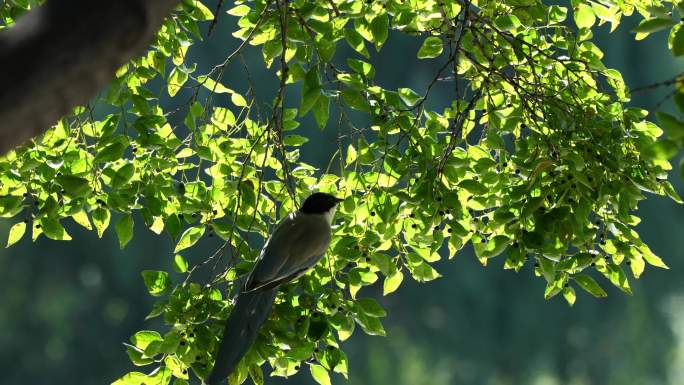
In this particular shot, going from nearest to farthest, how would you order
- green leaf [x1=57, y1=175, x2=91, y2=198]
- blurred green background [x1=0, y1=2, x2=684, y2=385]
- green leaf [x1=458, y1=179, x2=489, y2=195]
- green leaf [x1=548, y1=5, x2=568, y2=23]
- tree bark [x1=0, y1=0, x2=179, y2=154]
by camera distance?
tree bark [x1=0, y1=0, x2=179, y2=154] < green leaf [x1=57, y1=175, x2=91, y2=198] < green leaf [x1=458, y1=179, x2=489, y2=195] < green leaf [x1=548, y1=5, x2=568, y2=23] < blurred green background [x1=0, y1=2, x2=684, y2=385]

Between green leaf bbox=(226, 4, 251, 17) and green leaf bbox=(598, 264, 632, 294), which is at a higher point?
green leaf bbox=(226, 4, 251, 17)

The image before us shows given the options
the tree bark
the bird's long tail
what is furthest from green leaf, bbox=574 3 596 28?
the tree bark

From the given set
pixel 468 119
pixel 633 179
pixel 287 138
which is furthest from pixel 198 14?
pixel 633 179

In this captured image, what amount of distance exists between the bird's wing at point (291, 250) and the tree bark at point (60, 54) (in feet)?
3.54

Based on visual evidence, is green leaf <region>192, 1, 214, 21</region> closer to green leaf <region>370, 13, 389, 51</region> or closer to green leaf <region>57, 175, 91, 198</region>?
green leaf <region>370, 13, 389, 51</region>

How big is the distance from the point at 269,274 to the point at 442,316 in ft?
29.0

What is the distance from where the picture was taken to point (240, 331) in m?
1.73

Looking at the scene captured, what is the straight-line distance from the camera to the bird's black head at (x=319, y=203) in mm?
2041

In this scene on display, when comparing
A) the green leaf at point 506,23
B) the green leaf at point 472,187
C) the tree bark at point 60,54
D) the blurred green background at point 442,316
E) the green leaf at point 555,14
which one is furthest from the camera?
the blurred green background at point 442,316

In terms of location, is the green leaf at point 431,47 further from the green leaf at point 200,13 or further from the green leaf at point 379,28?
the green leaf at point 200,13

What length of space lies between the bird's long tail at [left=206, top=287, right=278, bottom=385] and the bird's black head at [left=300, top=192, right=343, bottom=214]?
297mm

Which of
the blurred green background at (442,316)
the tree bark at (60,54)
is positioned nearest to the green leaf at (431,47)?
the tree bark at (60,54)

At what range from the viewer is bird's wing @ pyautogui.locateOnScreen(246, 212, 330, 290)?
1804 mm

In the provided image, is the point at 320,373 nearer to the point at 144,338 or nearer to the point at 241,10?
the point at 144,338
